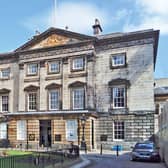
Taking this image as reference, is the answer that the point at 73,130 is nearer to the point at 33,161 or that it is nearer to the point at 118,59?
the point at 118,59

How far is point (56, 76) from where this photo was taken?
126 feet

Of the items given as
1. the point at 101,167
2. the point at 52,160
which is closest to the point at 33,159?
the point at 52,160

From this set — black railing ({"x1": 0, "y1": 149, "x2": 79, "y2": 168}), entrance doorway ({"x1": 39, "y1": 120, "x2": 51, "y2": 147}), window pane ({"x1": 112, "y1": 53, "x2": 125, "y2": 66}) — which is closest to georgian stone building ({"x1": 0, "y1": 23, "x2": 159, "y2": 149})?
entrance doorway ({"x1": 39, "y1": 120, "x2": 51, "y2": 147})

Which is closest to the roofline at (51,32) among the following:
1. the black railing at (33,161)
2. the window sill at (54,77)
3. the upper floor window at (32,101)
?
the window sill at (54,77)

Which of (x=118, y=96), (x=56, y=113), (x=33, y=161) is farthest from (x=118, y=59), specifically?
Result: (x=33, y=161)

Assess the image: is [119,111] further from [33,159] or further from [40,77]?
[33,159]

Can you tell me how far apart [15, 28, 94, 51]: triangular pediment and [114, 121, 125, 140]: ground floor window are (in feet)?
34.1

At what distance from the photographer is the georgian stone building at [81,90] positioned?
3369cm

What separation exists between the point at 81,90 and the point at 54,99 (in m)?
3.79

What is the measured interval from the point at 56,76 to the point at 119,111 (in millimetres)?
9051

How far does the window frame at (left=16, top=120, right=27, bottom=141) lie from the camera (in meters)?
37.9

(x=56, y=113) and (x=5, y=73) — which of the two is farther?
(x=5, y=73)

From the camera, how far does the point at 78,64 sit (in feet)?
122

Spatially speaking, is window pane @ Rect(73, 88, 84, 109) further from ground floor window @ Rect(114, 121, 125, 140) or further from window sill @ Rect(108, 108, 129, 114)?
ground floor window @ Rect(114, 121, 125, 140)
